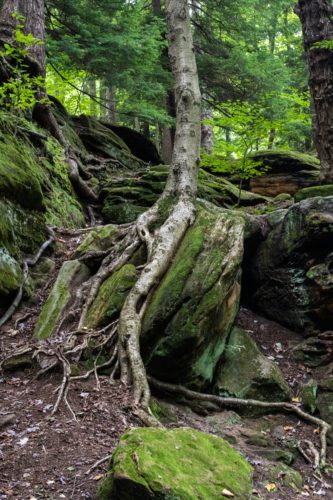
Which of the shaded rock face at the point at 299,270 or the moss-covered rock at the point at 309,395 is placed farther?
the shaded rock face at the point at 299,270

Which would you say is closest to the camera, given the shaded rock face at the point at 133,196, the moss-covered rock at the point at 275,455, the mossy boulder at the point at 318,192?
the moss-covered rock at the point at 275,455

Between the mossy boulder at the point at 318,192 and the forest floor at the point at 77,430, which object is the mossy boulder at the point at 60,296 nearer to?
the forest floor at the point at 77,430

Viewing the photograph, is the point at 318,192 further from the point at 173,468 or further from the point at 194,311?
the point at 173,468

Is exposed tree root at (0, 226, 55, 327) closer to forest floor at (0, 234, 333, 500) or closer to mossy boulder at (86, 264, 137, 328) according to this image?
forest floor at (0, 234, 333, 500)

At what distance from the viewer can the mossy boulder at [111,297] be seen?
15.2 ft

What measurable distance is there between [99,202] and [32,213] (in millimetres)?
3068

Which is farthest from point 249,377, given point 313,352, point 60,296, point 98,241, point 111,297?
point 98,241

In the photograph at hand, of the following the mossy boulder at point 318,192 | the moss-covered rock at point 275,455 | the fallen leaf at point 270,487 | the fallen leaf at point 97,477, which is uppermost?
the mossy boulder at point 318,192

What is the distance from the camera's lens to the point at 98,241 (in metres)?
6.20

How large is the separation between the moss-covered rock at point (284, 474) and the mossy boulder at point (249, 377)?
103 cm

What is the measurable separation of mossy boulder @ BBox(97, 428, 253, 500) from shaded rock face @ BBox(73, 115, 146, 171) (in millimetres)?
10715

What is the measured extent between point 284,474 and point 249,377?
4.79ft

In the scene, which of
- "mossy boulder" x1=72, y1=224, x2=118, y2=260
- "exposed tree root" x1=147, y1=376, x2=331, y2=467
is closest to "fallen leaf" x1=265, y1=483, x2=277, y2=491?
"exposed tree root" x1=147, y1=376, x2=331, y2=467

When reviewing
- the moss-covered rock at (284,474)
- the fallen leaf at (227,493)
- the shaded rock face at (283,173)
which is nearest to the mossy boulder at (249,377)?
the moss-covered rock at (284,474)
